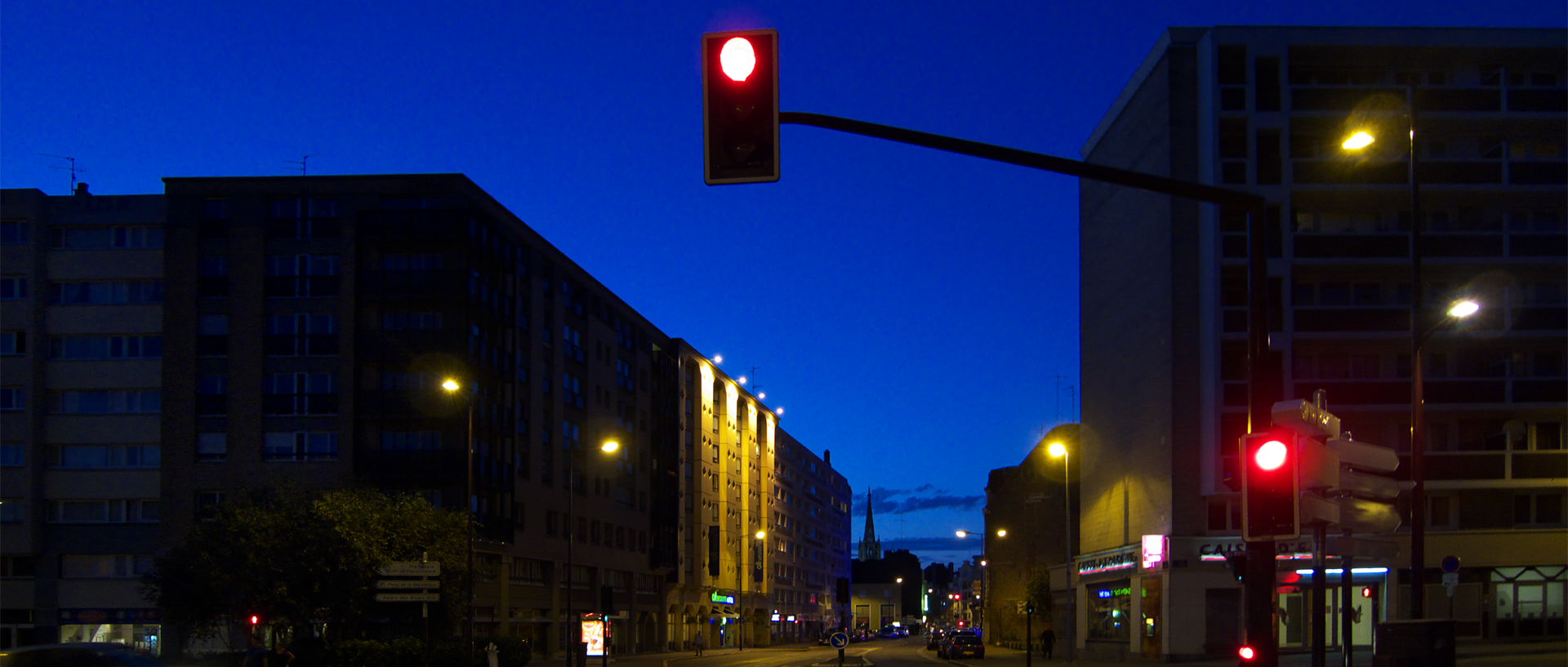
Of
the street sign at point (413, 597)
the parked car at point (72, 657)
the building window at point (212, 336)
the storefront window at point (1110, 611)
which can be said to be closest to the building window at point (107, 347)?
the building window at point (212, 336)

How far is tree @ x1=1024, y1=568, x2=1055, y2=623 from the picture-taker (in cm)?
8156

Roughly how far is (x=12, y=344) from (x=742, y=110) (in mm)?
66074

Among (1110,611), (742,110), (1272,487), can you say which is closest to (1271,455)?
(1272,487)

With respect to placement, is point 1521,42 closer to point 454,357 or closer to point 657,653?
point 454,357

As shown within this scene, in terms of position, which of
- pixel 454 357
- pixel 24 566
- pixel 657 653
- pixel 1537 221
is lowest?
pixel 657 653

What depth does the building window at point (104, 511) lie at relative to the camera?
61500 millimetres

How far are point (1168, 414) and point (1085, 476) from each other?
57.5ft

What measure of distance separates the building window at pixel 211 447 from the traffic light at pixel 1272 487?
2325 inches

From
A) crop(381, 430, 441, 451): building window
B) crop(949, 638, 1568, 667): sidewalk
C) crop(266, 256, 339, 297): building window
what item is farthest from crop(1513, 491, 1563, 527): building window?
crop(266, 256, 339, 297): building window

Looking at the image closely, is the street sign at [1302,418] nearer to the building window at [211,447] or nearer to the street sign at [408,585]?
the street sign at [408,585]

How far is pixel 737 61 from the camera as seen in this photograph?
7.94 m

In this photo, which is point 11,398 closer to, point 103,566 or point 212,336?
point 103,566

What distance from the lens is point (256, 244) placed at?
60656 millimetres

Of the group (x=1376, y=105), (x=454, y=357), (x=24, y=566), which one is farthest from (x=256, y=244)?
(x=1376, y=105)
